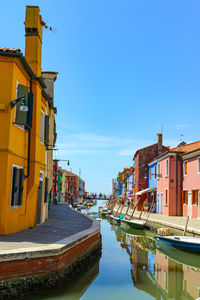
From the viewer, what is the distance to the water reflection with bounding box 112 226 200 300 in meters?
9.25

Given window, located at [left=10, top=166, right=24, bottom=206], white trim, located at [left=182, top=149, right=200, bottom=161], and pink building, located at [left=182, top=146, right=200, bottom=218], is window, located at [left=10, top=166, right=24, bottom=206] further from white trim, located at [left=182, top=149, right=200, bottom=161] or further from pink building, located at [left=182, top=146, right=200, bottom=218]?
white trim, located at [left=182, top=149, right=200, bottom=161]

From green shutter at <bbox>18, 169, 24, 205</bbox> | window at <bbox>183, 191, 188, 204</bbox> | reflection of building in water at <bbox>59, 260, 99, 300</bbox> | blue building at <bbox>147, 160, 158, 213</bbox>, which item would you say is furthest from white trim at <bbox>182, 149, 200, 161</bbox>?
green shutter at <bbox>18, 169, 24, 205</bbox>

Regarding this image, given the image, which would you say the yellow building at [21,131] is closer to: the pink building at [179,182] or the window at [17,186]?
the window at [17,186]

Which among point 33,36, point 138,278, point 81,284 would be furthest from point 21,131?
point 138,278

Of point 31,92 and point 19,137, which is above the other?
point 31,92

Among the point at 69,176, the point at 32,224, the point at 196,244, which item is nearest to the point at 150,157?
the point at 196,244

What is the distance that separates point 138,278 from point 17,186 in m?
5.12

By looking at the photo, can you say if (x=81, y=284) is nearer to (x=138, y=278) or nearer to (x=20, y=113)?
(x=138, y=278)

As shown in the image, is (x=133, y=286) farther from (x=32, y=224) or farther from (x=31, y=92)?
(x=31, y=92)

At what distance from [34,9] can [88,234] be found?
9.24 metres

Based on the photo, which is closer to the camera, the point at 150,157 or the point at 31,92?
the point at 31,92

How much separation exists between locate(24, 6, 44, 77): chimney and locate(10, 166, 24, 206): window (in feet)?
13.9

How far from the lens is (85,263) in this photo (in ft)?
35.6

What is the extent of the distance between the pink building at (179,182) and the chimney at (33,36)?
52.2ft
